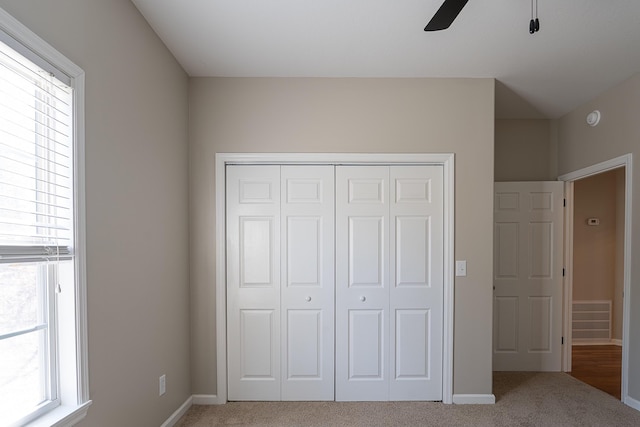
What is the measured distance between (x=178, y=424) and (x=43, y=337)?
152cm

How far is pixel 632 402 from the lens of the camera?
2.97 meters

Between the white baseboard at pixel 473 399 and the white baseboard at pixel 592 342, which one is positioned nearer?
the white baseboard at pixel 473 399

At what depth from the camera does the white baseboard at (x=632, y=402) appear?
292 centimetres

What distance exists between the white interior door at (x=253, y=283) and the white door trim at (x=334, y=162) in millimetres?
60

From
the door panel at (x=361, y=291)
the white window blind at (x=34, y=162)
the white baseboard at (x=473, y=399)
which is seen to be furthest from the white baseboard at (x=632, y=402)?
the white window blind at (x=34, y=162)

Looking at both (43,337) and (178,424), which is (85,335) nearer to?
(43,337)

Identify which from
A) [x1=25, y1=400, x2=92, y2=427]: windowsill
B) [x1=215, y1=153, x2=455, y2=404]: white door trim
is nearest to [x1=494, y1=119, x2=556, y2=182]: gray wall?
[x1=215, y1=153, x2=455, y2=404]: white door trim

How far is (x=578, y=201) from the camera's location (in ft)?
16.2

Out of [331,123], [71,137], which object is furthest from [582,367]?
[71,137]

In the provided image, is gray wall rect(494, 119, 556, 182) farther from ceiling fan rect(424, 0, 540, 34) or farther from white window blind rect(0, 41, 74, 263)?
white window blind rect(0, 41, 74, 263)

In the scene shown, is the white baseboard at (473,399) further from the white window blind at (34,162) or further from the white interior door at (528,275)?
the white window blind at (34,162)

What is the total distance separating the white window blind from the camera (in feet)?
4.37

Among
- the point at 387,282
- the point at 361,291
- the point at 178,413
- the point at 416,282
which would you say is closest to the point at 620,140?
the point at 416,282

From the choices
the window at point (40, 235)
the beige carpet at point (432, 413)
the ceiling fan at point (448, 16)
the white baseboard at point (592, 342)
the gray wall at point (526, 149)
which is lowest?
the white baseboard at point (592, 342)
